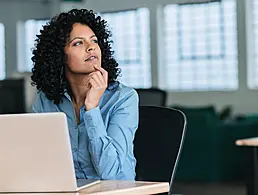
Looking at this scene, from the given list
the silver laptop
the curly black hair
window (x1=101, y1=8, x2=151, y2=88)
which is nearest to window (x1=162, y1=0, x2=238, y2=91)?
window (x1=101, y1=8, x2=151, y2=88)

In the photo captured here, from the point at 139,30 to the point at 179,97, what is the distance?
4.60 ft

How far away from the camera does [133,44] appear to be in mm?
12117

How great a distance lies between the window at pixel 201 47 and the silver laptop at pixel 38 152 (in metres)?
9.16

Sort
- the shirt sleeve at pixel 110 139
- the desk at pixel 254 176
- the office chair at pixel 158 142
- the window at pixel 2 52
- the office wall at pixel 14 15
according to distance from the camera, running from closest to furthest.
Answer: the shirt sleeve at pixel 110 139 → the office chair at pixel 158 142 → the desk at pixel 254 176 → the office wall at pixel 14 15 → the window at pixel 2 52

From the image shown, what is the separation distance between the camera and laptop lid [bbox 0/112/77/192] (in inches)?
71.4

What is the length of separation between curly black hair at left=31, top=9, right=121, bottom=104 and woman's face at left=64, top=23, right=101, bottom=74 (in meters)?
0.02

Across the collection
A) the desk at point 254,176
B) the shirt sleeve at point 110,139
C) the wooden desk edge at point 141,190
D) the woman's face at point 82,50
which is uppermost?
the woman's face at point 82,50

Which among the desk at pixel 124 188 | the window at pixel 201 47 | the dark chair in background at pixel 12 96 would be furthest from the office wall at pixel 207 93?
the desk at pixel 124 188

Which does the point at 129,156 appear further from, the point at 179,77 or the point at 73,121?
the point at 179,77

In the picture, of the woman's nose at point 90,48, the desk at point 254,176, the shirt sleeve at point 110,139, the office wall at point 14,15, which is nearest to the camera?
the shirt sleeve at point 110,139

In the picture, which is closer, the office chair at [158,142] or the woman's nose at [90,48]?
the woman's nose at [90,48]

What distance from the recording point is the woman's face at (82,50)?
2.45m

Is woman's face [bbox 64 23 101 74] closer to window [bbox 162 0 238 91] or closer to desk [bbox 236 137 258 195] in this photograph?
desk [bbox 236 137 258 195]

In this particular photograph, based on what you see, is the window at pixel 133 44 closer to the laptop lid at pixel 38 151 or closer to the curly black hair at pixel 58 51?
the curly black hair at pixel 58 51
